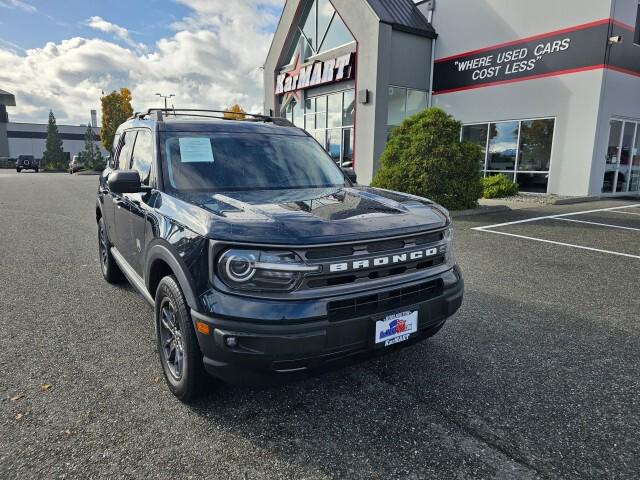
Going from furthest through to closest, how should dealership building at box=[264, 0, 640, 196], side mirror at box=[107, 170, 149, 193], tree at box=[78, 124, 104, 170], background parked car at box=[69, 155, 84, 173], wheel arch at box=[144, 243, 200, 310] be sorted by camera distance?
1. tree at box=[78, 124, 104, 170]
2. background parked car at box=[69, 155, 84, 173]
3. dealership building at box=[264, 0, 640, 196]
4. side mirror at box=[107, 170, 149, 193]
5. wheel arch at box=[144, 243, 200, 310]

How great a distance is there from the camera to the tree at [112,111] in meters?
43.5

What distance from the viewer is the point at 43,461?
2.19 m

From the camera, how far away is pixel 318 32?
19.6 meters

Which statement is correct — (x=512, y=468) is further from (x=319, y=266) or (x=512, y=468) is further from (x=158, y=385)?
(x=158, y=385)

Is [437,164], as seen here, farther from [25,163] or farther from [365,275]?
[25,163]

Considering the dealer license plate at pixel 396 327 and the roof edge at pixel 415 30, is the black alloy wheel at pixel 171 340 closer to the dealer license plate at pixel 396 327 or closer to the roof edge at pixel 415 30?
the dealer license plate at pixel 396 327

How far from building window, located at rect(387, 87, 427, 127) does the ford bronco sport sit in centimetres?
1459

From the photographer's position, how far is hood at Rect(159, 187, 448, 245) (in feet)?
7.43

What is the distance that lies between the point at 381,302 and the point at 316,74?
18.5m

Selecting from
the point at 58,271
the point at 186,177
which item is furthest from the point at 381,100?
the point at 186,177

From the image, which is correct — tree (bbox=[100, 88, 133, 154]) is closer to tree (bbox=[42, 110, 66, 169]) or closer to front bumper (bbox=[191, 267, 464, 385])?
tree (bbox=[42, 110, 66, 169])

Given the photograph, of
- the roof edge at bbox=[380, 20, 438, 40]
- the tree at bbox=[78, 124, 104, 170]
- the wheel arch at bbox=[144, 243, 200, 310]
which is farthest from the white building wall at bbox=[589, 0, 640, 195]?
the tree at bbox=[78, 124, 104, 170]

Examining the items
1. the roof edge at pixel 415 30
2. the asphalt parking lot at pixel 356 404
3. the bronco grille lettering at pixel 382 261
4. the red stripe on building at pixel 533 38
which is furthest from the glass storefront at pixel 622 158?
the bronco grille lettering at pixel 382 261

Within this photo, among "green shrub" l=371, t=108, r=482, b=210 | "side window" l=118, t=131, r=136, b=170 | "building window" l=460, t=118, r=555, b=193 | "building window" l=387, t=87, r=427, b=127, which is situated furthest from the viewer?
"building window" l=387, t=87, r=427, b=127
